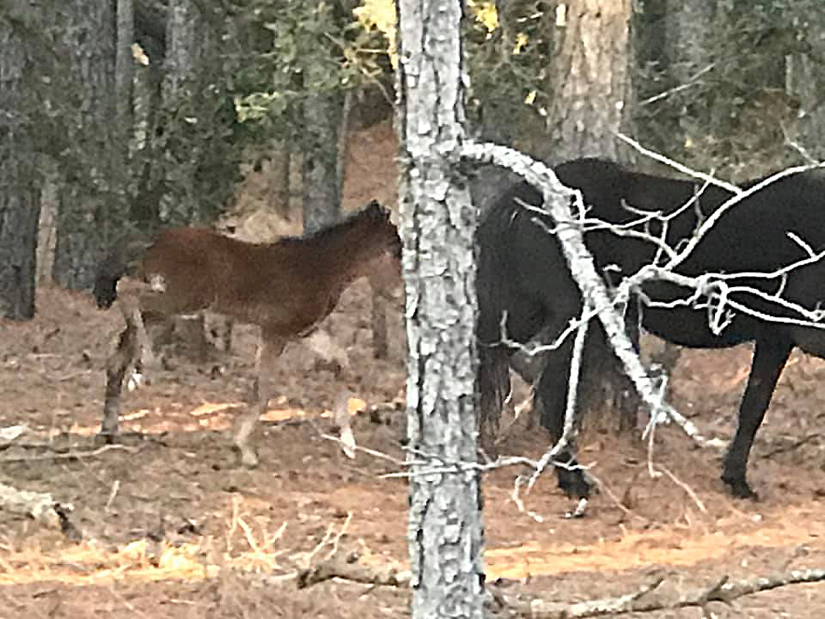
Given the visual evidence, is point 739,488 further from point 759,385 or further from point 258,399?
point 258,399

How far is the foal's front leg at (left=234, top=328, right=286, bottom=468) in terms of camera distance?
9430 mm

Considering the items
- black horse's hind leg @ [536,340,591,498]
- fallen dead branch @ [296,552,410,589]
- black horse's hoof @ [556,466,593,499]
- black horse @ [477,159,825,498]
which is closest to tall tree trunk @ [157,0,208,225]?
black horse @ [477,159,825,498]

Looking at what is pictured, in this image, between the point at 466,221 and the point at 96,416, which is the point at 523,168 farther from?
the point at 96,416

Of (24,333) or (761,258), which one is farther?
(24,333)

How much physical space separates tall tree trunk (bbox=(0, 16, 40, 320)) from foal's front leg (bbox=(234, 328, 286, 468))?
5168 millimetres

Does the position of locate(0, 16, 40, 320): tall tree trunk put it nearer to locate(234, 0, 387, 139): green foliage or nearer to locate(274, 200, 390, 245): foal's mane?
locate(234, 0, 387, 139): green foliage

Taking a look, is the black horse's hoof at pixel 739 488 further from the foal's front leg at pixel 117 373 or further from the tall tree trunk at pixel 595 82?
the foal's front leg at pixel 117 373

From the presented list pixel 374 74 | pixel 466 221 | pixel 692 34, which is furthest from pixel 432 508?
pixel 692 34

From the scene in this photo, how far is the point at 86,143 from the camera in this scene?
46.5 ft

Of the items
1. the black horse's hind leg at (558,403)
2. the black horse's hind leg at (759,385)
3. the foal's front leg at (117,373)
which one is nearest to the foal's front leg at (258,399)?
the foal's front leg at (117,373)

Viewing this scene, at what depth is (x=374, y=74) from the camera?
12.1 meters

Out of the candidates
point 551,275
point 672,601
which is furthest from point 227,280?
point 672,601

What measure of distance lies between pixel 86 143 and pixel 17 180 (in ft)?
3.31

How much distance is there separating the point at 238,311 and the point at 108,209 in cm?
441
